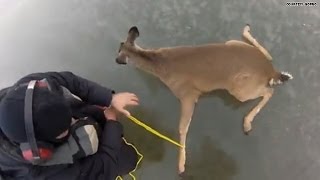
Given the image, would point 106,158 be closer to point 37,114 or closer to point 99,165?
point 99,165

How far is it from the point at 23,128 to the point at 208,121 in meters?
1.28

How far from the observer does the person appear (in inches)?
56.6

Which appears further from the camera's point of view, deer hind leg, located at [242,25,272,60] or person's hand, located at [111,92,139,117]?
deer hind leg, located at [242,25,272,60]

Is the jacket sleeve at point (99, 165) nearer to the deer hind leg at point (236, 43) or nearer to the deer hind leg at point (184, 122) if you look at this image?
the deer hind leg at point (184, 122)

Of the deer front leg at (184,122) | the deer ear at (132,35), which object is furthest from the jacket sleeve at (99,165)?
the deer ear at (132,35)

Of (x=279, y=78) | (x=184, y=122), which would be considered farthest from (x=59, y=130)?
(x=279, y=78)

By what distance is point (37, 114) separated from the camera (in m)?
1.43

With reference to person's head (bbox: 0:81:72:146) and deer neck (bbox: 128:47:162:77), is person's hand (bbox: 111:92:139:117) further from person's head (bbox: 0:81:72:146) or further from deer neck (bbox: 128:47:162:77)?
person's head (bbox: 0:81:72:146)

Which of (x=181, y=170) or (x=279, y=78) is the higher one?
(x=279, y=78)

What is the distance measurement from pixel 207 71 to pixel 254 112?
0.32 meters

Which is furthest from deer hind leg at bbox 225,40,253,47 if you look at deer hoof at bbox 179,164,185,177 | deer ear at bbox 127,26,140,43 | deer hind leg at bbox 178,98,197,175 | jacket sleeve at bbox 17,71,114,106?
jacket sleeve at bbox 17,71,114,106

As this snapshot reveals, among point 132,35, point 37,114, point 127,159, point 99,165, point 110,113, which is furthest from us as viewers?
point 132,35

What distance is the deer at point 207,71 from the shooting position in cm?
245

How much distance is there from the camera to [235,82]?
8.08 feet
